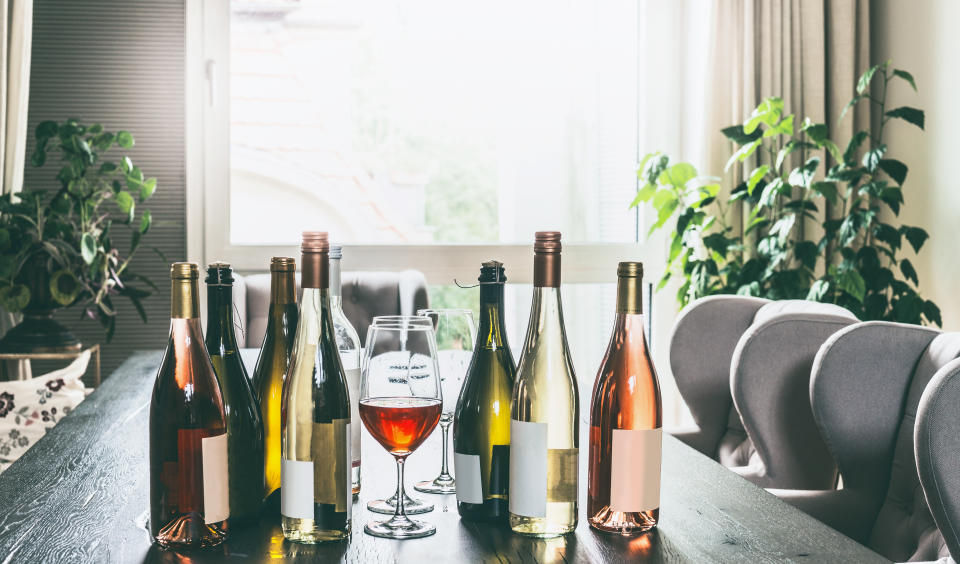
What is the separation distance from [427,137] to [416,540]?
3.19 metres

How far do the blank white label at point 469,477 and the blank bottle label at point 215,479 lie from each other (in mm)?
224

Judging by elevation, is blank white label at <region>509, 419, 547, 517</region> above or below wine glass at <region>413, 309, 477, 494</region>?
below

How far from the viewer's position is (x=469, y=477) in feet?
2.96

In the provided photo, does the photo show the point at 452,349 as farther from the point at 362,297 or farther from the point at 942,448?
the point at 362,297

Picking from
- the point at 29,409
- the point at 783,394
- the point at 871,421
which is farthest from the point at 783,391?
the point at 29,409

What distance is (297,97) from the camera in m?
3.84

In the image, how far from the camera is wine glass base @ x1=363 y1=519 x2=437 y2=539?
87 cm

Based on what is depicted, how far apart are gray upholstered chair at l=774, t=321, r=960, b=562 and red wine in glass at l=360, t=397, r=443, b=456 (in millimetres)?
998

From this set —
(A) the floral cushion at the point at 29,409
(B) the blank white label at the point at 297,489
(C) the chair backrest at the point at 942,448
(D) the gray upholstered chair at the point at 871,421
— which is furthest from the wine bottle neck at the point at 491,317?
(A) the floral cushion at the point at 29,409

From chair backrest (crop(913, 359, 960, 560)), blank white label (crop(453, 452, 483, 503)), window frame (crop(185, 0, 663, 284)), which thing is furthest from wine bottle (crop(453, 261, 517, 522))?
window frame (crop(185, 0, 663, 284))

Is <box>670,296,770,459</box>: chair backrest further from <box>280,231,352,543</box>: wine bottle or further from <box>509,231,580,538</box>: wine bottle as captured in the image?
<box>280,231,352,543</box>: wine bottle

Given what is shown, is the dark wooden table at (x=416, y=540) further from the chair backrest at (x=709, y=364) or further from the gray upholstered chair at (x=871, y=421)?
the chair backrest at (x=709, y=364)

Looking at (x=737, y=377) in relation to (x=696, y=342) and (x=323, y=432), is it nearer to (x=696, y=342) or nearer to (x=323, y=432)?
(x=696, y=342)

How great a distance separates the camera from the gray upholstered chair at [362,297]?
3.04 m
